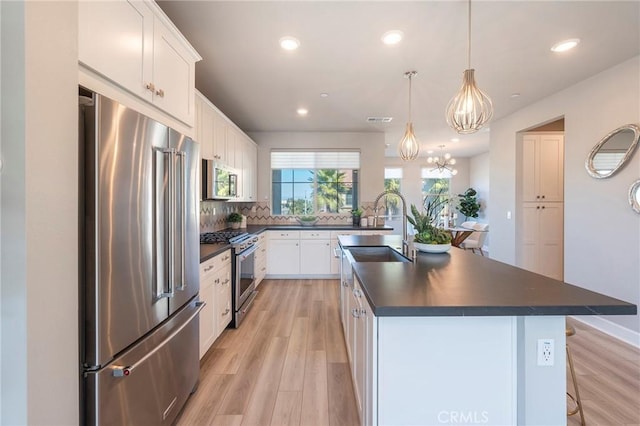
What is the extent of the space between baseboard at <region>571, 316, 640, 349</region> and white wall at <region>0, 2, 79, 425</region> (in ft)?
14.0

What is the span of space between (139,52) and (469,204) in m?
8.68

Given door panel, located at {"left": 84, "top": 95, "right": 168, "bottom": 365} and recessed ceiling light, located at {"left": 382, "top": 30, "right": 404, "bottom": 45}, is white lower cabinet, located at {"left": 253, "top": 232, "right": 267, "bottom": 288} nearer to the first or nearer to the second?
door panel, located at {"left": 84, "top": 95, "right": 168, "bottom": 365}

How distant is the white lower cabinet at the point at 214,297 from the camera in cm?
225

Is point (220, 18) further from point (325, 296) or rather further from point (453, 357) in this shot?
point (325, 296)

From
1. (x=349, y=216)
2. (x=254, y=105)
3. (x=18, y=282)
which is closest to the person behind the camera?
(x=18, y=282)

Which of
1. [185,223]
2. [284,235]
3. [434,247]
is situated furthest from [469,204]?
[185,223]

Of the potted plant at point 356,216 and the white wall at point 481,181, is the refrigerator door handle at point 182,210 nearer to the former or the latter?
the potted plant at point 356,216

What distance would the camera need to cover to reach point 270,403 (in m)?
1.88

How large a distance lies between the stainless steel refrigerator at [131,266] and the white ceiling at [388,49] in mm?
1265

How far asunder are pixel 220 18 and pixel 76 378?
2364 mm

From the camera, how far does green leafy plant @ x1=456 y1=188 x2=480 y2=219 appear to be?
8219 millimetres

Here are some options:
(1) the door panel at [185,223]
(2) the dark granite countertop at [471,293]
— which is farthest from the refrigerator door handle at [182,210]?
(2) the dark granite countertop at [471,293]

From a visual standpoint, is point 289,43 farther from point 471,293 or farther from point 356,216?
point 356,216

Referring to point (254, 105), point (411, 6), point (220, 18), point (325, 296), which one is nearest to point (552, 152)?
point (411, 6)
